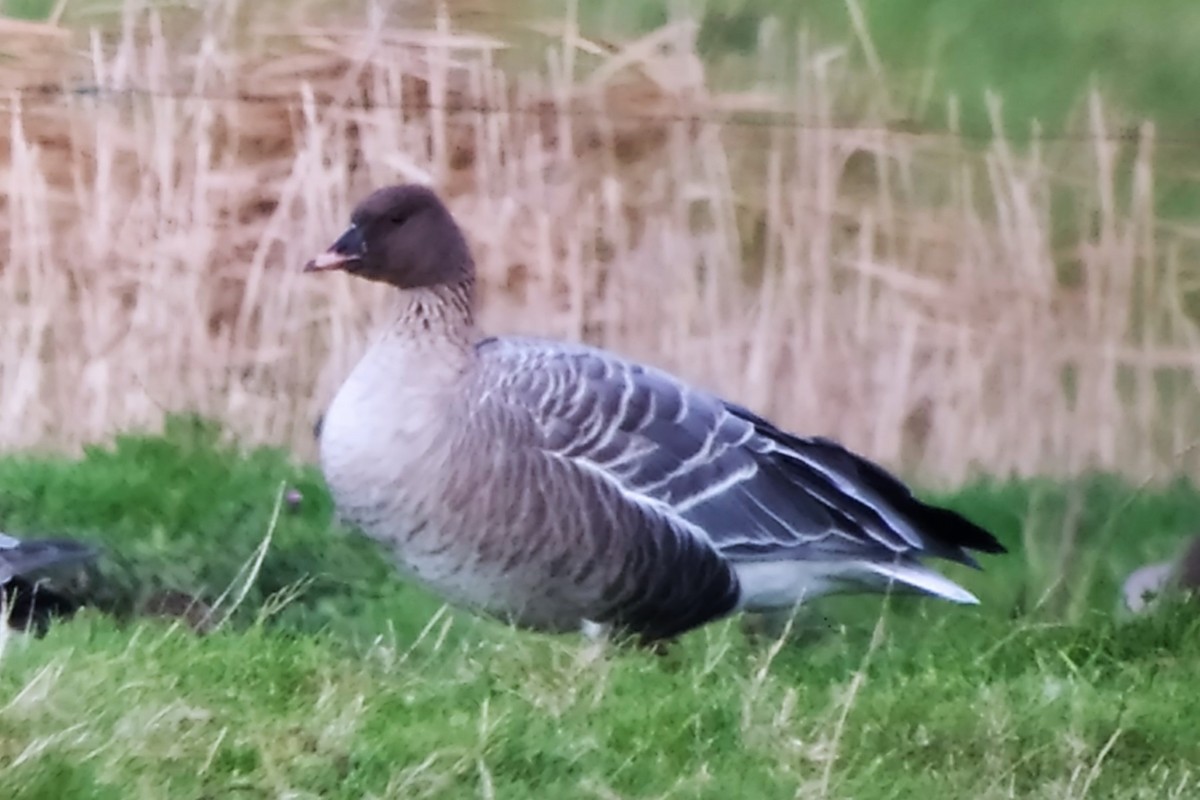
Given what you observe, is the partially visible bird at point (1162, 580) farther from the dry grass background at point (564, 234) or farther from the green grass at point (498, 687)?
the dry grass background at point (564, 234)

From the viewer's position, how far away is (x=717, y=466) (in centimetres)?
326

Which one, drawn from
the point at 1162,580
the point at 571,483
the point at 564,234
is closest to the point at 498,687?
the point at 571,483

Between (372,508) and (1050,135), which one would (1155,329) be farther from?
(372,508)

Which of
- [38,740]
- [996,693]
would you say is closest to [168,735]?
[38,740]

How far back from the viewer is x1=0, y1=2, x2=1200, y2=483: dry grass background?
12.6ft

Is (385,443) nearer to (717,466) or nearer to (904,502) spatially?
(717,466)

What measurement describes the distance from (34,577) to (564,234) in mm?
1394

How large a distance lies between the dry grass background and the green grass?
24 centimetres

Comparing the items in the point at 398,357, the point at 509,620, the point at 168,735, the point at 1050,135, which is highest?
the point at 1050,135

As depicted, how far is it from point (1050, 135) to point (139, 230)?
2.14 m

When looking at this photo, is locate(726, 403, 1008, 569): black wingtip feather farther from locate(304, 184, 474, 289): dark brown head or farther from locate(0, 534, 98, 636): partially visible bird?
locate(0, 534, 98, 636): partially visible bird

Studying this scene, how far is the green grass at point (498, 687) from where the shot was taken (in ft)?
6.82

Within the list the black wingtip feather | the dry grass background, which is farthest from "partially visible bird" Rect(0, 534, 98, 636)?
the black wingtip feather

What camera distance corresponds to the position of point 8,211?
12.7 ft
